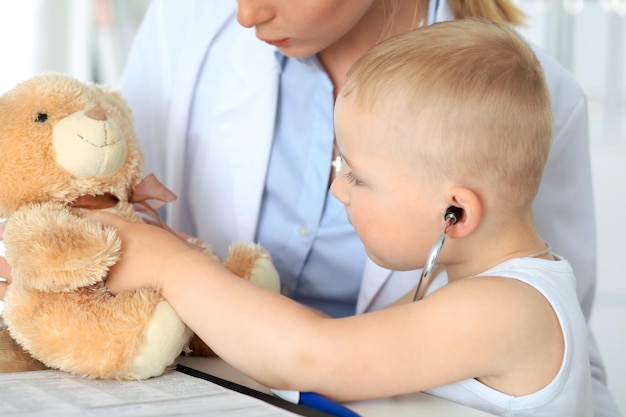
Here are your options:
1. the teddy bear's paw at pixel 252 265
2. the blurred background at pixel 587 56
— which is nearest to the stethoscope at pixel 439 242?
the teddy bear's paw at pixel 252 265

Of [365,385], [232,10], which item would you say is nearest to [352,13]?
[232,10]

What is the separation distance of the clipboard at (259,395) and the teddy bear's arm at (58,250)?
140mm

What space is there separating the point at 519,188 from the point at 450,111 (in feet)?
0.38

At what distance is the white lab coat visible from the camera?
1.24m

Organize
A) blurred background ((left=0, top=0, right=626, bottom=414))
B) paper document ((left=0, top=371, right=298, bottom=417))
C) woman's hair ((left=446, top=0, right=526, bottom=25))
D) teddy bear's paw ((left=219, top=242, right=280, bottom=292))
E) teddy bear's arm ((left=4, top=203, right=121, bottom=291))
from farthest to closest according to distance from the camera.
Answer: blurred background ((left=0, top=0, right=626, bottom=414)) < woman's hair ((left=446, top=0, right=526, bottom=25)) < teddy bear's paw ((left=219, top=242, right=280, bottom=292)) < teddy bear's arm ((left=4, top=203, right=121, bottom=291)) < paper document ((left=0, top=371, right=298, bottom=417))

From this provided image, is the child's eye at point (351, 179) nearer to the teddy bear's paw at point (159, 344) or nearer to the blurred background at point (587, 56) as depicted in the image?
the teddy bear's paw at point (159, 344)

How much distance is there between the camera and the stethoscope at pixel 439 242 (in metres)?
0.81

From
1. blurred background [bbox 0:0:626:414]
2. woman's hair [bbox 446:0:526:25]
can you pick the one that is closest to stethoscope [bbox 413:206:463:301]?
woman's hair [bbox 446:0:526:25]

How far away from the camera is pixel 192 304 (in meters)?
0.83

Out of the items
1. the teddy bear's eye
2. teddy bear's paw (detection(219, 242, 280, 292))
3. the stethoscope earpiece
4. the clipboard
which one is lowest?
the clipboard

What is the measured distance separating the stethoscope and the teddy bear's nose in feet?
1.27

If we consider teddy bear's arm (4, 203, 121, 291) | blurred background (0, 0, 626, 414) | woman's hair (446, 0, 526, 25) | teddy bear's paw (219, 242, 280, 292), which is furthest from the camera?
blurred background (0, 0, 626, 414)

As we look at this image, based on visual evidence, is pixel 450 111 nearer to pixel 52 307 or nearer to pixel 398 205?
pixel 398 205

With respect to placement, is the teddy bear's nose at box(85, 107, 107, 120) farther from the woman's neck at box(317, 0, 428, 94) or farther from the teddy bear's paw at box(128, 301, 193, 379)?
the woman's neck at box(317, 0, 428, 94)
